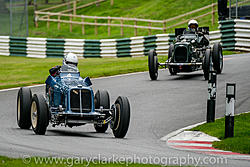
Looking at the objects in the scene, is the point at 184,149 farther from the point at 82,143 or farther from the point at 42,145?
the point at 42,145

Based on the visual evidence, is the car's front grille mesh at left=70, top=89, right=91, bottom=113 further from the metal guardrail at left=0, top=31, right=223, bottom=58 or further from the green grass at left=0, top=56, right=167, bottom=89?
the metal guardrail at left=0, top=31, right=223, bottom=58

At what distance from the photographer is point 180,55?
2033 cm

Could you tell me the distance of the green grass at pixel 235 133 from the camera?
10.3 metres

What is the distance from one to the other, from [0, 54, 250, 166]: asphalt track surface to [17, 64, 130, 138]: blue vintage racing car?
27 centimetres

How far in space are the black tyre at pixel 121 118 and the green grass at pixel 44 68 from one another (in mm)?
9984

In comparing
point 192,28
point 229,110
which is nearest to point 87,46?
point 192,28

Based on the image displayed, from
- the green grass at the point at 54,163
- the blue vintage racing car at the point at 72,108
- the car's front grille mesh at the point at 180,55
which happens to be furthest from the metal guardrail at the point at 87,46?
the green grass at the point at 54,163

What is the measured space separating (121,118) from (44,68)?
56.7ft

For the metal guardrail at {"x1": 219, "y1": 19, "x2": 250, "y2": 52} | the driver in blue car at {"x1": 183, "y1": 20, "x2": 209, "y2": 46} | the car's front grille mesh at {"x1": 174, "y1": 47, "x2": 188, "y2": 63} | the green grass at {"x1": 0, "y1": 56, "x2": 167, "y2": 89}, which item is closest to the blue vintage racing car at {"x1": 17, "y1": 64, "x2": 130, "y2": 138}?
the car's front grille mesh at {"x1": 174, "y1": 47, "x2": 188, "y2": 63}

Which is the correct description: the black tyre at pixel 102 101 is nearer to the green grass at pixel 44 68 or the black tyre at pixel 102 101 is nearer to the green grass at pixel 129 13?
the green grass at pixel 44 68

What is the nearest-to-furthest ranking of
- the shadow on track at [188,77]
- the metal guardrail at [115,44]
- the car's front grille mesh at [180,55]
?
the car's front grille mesh at [180,55] < the shadow on track at [188,77] < the metal guardrail at [115,44]

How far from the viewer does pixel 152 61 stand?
20547mm

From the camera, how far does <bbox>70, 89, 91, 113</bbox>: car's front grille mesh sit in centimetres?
1162

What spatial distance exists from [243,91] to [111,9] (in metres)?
37.4
